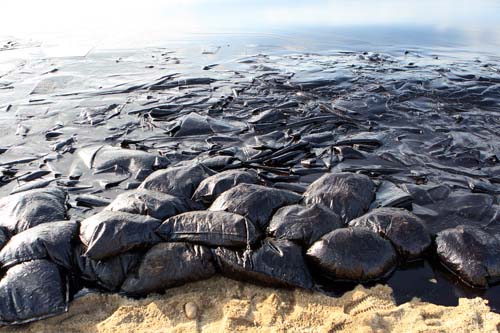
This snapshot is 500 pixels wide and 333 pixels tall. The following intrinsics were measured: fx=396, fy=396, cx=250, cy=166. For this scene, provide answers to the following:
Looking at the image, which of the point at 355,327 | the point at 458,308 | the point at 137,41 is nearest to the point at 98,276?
the point at 355,327

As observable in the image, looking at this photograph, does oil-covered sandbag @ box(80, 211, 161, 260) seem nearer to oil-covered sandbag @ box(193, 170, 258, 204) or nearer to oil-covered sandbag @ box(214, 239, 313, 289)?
oil-covered sandbag @ box(214, 239, 313, 289)

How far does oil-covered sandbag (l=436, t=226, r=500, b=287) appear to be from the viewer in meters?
3.56

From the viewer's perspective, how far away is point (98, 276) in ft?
11.8

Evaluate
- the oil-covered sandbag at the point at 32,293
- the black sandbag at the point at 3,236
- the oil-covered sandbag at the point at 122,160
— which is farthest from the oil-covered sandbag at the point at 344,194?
the black sandbag at the point at 3,236

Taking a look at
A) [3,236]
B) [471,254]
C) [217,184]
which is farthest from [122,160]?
[471,254]

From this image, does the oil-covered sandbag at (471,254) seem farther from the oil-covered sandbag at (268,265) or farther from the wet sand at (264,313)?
the oil-covered sandbag at (268,265)

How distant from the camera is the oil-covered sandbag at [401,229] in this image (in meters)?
3.87

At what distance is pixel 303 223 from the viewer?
3881mm

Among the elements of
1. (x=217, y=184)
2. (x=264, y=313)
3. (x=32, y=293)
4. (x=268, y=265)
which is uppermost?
(x=217, y=184)

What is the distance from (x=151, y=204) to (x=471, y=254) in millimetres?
3150

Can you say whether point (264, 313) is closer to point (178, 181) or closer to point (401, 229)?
point (401, 229)

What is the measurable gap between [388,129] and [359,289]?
4355 mm

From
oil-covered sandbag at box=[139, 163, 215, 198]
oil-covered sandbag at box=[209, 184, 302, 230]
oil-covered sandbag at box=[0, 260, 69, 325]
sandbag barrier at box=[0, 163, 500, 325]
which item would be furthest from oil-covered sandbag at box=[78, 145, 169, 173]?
oil-covered sandbag at box=[0, 260, 69, 325]

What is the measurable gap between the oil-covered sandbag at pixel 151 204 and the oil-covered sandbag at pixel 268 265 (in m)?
0.78
